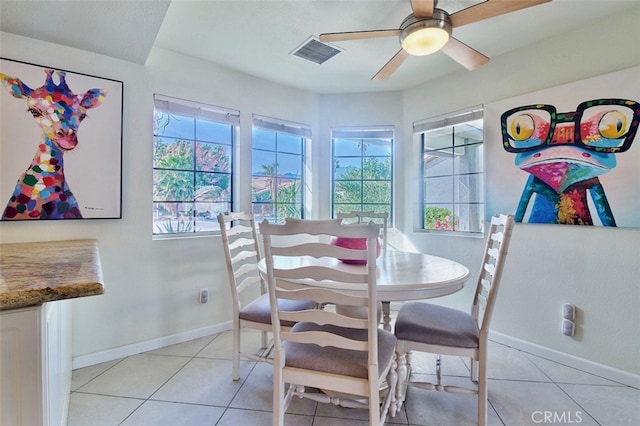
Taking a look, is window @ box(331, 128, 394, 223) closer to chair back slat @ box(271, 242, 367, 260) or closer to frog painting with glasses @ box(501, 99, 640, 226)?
frog painting with glasses @ box(501, 99, 640, 226)

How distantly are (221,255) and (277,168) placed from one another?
1.08m

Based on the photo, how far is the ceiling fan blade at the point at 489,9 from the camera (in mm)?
1411

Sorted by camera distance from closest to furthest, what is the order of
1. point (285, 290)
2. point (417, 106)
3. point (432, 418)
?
1. point (285, 290)
2. point (432, 418)
3. point (417, 106)

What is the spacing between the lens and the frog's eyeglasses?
77.0 inches

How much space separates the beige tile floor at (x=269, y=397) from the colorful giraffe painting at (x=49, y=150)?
1.13 meters

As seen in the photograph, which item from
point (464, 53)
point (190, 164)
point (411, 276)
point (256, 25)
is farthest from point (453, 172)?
point (190, 164)

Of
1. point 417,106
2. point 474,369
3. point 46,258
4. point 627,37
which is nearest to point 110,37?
point 46,258

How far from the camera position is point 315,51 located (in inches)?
97.3

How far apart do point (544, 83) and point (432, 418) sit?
2.52m

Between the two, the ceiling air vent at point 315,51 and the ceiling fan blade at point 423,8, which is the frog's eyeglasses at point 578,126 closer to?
the ceiling fan blade at point 423,8

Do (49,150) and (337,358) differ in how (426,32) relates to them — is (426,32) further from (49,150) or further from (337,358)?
(49,150)

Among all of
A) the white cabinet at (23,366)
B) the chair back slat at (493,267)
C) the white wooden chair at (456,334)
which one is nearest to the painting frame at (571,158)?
the chair back slat at (493,267)

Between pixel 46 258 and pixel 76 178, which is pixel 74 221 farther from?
pixel 46 258

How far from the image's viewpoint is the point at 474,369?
1.93 metres
